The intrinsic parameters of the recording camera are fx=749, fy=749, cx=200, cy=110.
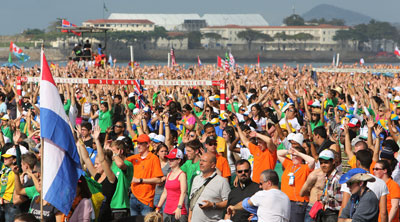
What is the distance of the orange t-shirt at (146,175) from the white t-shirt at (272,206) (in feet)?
8.03

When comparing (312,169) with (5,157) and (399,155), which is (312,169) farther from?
(5,157)

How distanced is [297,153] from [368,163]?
3.13ft

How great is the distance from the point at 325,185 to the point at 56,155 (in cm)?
288

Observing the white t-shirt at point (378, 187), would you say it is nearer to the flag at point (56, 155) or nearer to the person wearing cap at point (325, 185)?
the person wearing cap at point (325, 185)

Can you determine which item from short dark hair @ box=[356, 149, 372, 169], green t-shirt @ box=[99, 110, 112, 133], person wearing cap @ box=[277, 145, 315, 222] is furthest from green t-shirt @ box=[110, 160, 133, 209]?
green t-shirt @ box=[99, 110, 112, 133]

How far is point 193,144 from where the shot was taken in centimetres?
920

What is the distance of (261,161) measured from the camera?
380 inches

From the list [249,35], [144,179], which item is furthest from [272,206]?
[249,35]

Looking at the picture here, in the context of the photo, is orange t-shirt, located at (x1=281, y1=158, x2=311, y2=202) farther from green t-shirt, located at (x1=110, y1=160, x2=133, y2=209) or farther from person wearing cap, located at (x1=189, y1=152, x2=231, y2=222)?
green t-shirt, located at (x1=110, y1=160, x2=133, y2=209)

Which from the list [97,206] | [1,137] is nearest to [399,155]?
[97,206]

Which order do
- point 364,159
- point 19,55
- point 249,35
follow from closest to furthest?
point 364,159, point 19,55, point 249,35

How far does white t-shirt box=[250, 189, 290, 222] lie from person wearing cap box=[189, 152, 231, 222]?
983 millimetres

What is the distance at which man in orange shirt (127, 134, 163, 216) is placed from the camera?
9.20 metres

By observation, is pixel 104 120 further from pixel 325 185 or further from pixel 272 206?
pixel 272 206
